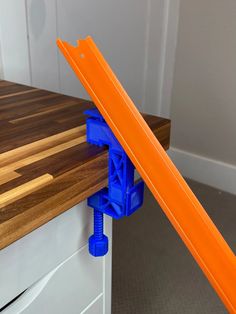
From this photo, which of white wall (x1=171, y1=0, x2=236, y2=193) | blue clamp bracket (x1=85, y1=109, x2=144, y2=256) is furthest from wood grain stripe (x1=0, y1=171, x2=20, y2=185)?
white wall (x1=171, y1=0, x2=236, y2=193)

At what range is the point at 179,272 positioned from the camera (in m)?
1.22

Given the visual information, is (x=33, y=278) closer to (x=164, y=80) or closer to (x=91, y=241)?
(x=91, y=241)

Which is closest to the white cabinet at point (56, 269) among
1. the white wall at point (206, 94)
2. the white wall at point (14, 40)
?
the white wall at point (14, 40)

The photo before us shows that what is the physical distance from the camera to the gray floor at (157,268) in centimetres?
109

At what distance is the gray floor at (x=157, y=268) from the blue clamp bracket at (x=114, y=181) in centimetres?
68

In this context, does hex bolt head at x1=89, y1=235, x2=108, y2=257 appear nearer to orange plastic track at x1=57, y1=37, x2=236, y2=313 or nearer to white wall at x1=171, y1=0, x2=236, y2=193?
orange plastic track at x1=57, y1=37, x2=236, y2=313

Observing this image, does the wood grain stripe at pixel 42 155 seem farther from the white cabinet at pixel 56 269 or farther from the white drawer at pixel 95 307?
the white drawer at pixel 95 307

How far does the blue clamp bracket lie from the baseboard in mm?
1345

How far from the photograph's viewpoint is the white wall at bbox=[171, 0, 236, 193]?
159 cm

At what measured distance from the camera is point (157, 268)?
4.06 ft

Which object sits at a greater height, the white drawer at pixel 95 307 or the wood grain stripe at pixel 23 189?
the wood grain stripe at pixel 23 189

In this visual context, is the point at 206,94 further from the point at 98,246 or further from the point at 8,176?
the point at 8,176

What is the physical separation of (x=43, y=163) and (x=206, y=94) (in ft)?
4.60

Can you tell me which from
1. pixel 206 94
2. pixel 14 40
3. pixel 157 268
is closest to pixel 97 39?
pixel 14 40
